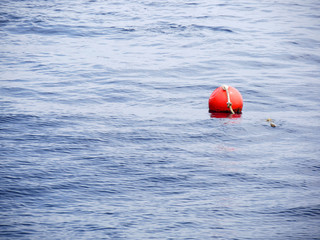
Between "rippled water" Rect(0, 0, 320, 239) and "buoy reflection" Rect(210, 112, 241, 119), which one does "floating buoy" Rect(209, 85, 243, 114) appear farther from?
"rippled water" Rect(0, 0, 320, 239)

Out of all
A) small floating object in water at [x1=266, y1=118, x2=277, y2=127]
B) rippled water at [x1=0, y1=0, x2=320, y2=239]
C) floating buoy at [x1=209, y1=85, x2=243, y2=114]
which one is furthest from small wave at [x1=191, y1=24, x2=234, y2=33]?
small floating object in water at [x1=266, y1=118, x2=277, y2=127]

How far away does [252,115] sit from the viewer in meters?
11.5

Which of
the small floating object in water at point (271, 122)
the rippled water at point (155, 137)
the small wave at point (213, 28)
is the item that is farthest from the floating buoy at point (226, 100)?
the small wave at point (213, 28)

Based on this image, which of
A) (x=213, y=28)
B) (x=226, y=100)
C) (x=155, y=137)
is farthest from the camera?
(x=213, y=28)

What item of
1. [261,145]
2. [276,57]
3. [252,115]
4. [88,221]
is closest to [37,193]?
[88,221]

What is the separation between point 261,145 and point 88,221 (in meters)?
4.10

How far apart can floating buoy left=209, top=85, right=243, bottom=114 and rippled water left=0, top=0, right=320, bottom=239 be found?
25 centimetres

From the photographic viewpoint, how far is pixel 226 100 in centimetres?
1136

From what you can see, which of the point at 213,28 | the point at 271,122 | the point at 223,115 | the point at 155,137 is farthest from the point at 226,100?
the point at 213,28

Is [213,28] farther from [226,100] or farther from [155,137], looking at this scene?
[155,137]

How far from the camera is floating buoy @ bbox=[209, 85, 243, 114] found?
37.2 ft

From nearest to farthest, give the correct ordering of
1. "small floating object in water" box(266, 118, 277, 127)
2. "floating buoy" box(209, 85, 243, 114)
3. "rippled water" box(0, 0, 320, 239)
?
"rippled water" box(0, 0, 320, 239)
"small floating object in water" box(266, 118, 277, 127)
"floating buoy" box(209, 85, 243, 114)

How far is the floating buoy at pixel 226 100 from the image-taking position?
37.2ft

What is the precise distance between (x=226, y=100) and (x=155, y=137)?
2.07 metres
